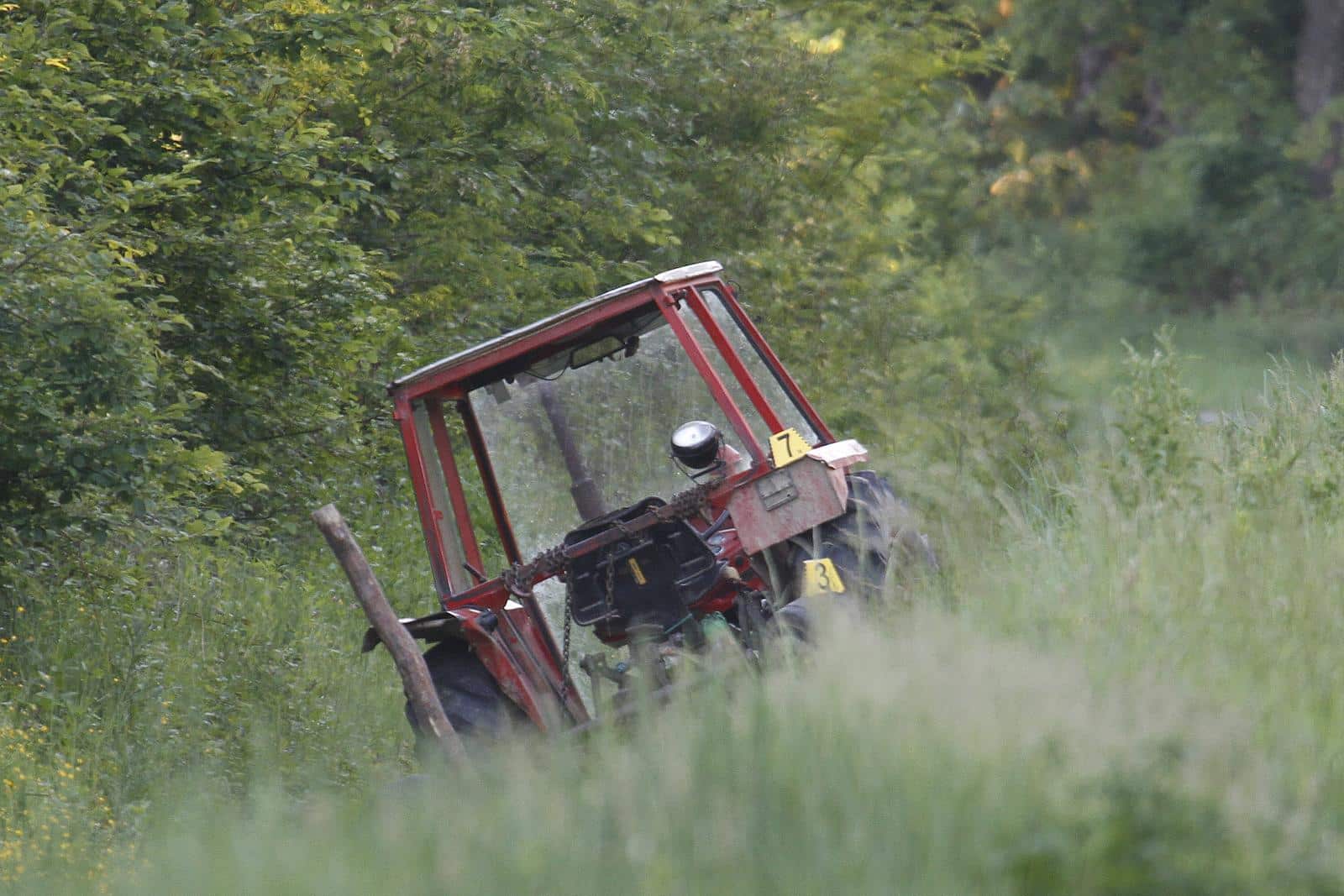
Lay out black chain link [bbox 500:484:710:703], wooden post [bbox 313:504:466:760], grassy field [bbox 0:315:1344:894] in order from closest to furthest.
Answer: grassy field [bbox 0:315:1344:894]
wooden post [bbox 313:504:466:760]
black chain link [bbox 500:484:710:703]

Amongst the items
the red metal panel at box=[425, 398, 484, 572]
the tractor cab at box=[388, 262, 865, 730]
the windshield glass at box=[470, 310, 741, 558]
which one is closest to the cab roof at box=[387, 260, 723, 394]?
the tractor cab at box=[388, 262, 865, 730]

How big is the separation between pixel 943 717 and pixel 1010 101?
127 feet

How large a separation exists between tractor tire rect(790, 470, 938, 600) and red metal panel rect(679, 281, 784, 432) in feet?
1.55

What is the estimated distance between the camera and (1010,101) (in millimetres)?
40969

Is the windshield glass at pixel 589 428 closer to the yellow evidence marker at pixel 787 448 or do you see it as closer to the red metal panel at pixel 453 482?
the red metal panel at pixel 453 482

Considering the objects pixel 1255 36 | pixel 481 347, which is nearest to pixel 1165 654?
pixel 481 347

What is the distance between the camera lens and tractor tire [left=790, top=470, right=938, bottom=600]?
5.83m

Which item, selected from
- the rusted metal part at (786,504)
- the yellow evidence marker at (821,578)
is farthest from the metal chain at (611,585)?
the yellow evidence marker at (821,578)

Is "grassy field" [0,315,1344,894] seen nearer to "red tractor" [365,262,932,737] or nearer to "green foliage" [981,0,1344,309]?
"red tractor" [365,262,932,737]

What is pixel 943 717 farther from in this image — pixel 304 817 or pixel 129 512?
pixel 129 512

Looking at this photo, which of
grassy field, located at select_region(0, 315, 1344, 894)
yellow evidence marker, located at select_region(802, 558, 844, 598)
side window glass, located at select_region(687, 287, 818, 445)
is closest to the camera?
grassy field, located at select_region(0, 315, 1344, 894)

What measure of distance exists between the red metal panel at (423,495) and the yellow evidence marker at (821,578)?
1.75 m

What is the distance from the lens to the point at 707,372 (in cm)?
637

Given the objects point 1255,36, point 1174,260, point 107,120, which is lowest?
point 1174,260
